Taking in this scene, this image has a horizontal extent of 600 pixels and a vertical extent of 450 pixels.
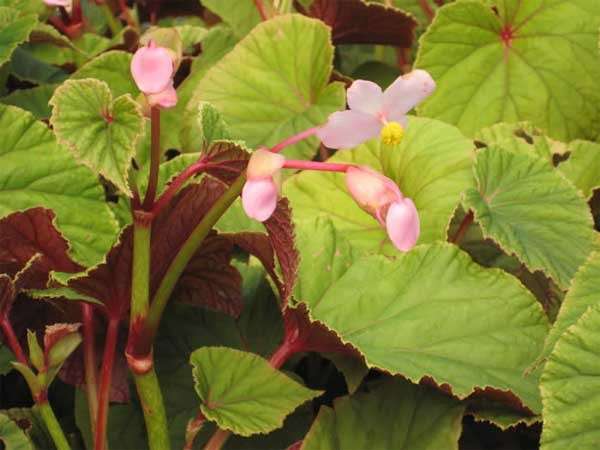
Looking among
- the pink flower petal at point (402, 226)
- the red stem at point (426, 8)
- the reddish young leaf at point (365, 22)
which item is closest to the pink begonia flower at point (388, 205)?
the pink flower petal at point (402, 226)

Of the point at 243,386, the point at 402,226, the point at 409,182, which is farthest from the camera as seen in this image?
the point at 409,182

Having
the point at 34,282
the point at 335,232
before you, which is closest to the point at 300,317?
the point at 335,232

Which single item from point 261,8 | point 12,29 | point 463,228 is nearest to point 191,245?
point 463,228

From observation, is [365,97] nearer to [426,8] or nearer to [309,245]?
[309,245]

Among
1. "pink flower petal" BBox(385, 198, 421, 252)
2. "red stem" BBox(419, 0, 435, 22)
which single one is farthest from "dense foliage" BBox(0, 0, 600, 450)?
"red stem" BBox(419, 0, 435, 22)

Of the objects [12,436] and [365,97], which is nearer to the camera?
[365,97]

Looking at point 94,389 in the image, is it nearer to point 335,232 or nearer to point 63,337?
point 63,337

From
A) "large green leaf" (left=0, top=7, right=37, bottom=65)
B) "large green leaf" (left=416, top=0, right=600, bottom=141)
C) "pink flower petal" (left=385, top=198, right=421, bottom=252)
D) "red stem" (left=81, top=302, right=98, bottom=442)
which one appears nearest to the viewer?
"pink flower petal" (left=385, top=198, right=421, bottom=252)

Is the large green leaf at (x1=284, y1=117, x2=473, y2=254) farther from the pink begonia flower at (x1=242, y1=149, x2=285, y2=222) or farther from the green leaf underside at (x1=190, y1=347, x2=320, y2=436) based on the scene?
the pink begonia flower at (x1=242, y1=149, x2=285, y2=222)

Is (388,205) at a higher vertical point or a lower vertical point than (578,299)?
higher
